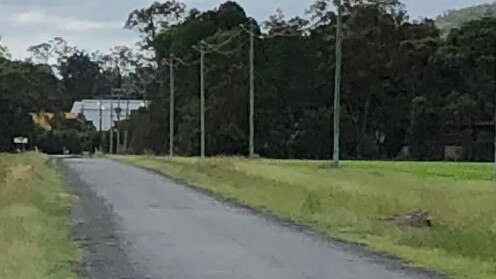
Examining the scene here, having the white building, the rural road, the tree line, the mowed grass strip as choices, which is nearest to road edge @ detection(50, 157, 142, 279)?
the rural road

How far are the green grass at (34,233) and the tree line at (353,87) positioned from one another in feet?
165

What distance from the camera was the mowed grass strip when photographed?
17.5 metres

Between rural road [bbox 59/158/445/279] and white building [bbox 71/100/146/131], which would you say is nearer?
rural road [bbox 59/158/445/279]

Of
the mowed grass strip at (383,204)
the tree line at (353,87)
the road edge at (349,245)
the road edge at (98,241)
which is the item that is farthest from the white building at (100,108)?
the road edge at (349,245)

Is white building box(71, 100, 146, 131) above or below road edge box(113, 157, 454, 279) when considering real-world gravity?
above

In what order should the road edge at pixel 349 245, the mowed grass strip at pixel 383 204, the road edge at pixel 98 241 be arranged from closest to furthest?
the road edge at pixel 98 241
the road edge at pixel 349 245
the mowed grass strip at pixel 383 204

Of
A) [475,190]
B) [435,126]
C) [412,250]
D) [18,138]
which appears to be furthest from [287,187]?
[18,138]

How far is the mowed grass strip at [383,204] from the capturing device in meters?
17.5

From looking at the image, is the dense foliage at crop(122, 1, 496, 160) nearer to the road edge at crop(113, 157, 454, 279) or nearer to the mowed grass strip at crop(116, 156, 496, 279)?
the mowed grass strip at crop(116, 156, 496, 279)

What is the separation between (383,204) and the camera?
27.5 m

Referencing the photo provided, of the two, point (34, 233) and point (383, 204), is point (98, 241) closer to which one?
point (34, 233)

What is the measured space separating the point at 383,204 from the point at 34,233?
33.2 feet

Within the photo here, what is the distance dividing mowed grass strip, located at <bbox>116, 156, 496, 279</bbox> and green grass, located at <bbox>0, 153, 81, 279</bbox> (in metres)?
4.97

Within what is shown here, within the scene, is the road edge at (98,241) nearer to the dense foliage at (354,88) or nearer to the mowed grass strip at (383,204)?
the mowed grass strip at (383,204)
